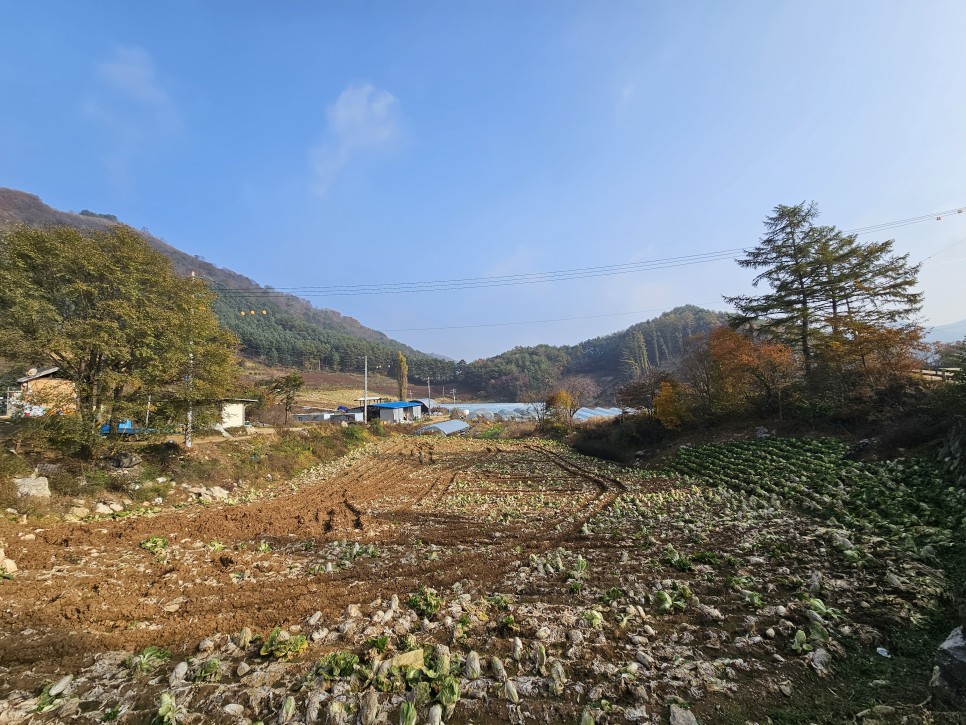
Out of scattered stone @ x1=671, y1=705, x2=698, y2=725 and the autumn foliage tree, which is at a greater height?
the autumn foliage tree

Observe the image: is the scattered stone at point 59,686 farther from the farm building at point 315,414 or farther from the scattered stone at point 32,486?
the farm building at point 315,414

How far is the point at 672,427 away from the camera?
22516 millimetres

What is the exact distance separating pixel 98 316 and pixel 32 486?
4.86 metres

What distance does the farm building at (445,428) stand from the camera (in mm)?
44388

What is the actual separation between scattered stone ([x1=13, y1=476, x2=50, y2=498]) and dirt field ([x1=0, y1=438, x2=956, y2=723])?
4.92ft

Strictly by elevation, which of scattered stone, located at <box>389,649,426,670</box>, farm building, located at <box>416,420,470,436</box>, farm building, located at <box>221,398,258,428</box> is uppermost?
farm building, located at <box>221,398,258,428</box>

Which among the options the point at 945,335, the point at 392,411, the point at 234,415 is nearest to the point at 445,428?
the point at 392,411

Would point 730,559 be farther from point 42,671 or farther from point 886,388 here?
point 886,388

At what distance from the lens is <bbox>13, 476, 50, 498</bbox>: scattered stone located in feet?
31.3

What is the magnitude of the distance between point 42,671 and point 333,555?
413 cm

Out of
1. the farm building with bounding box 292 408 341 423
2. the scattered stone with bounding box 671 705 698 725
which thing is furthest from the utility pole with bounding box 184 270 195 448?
the farm building with bounding box 292 408 341 423

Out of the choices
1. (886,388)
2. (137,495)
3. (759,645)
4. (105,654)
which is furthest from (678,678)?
(886,388)

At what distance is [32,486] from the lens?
9711mm

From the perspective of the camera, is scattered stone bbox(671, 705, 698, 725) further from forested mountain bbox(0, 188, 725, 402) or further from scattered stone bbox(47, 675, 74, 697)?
forested mountain bbox(0, 188, 725, 402)
